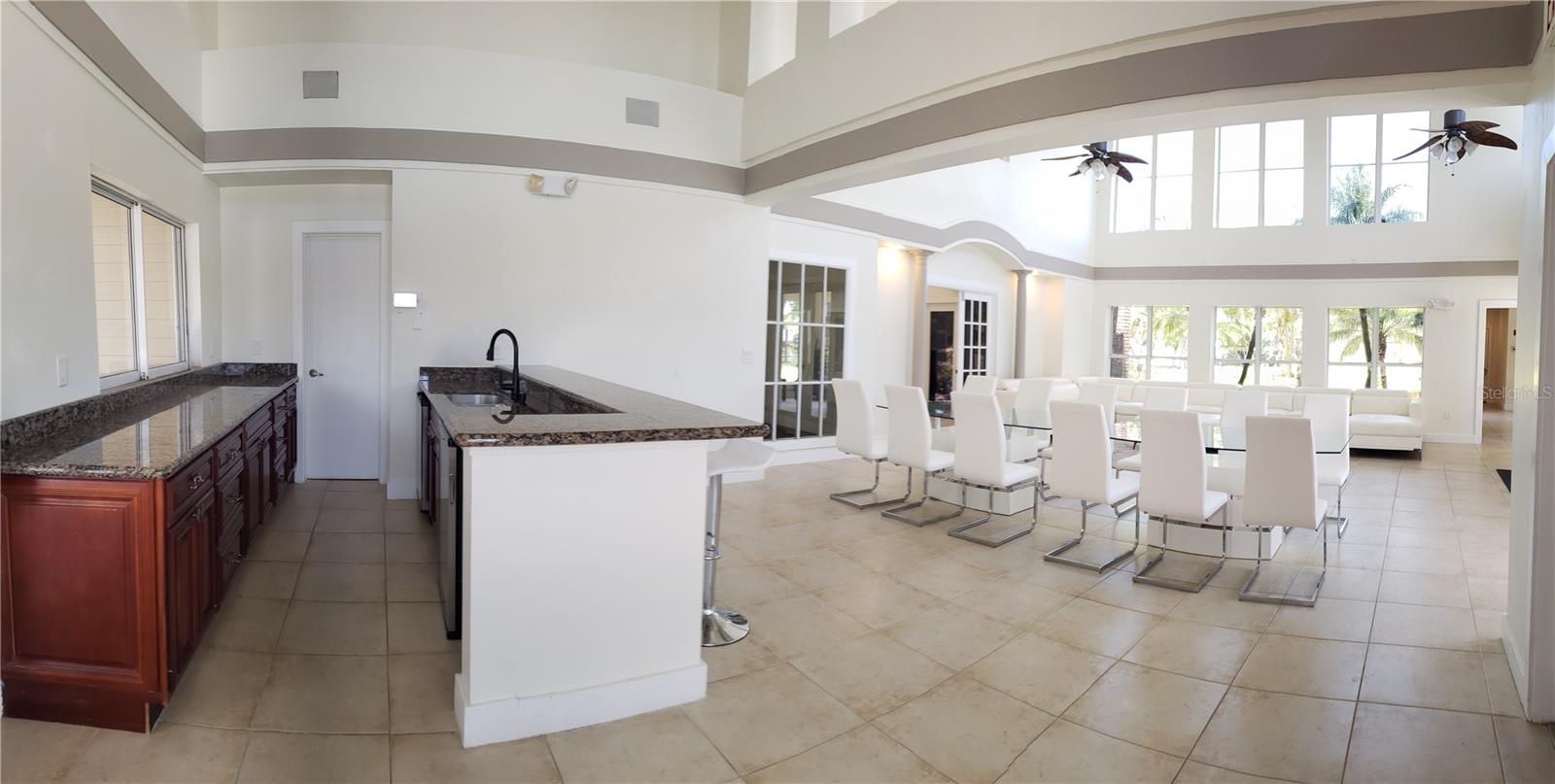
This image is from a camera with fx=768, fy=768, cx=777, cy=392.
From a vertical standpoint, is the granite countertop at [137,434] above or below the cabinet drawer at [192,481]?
above

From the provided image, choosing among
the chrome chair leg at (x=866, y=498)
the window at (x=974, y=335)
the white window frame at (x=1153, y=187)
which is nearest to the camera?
the chrome chair leg at (x=866, y=498)

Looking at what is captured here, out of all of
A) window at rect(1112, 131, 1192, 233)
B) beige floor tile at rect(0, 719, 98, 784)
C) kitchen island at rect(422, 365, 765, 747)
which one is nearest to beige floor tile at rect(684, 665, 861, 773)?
kitchen island at rect(422, 365, 765, 747)

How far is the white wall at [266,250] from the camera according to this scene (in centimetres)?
543

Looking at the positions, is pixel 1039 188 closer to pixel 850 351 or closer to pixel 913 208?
pixel 913 208

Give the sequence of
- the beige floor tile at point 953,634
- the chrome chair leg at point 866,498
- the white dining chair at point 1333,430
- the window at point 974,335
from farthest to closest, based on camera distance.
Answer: the window at point 974,335 → the chrome chair leg at point 866,498 → the white dining chair at point 1333,430 → the beige floor tile at point 953,634

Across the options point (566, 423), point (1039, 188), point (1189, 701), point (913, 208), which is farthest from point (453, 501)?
point (1039, 188)

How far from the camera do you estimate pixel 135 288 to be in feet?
14.3

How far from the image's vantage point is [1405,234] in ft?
33.2

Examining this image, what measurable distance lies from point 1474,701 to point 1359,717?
501mm

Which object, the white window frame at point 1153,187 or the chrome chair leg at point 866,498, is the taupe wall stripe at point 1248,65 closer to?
the chrome chair leg at point 866,498

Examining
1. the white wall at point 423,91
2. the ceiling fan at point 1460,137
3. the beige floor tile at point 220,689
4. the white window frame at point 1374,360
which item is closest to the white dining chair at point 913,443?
the white wall at point 423,91

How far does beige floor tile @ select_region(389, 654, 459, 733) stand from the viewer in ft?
7.77

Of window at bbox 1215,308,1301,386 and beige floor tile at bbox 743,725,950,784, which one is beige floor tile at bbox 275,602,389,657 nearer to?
beige floor tile at bbox 743,725,950,784

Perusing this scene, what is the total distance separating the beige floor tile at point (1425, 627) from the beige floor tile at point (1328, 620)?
51mm
